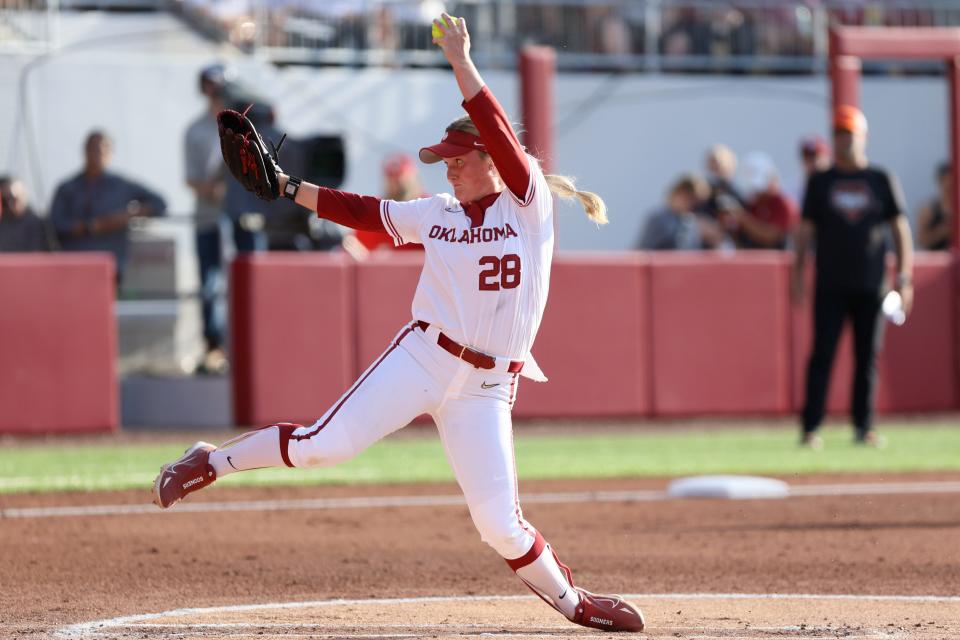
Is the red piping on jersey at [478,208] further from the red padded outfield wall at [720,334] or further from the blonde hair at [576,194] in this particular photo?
the red padded outfield wall at [720,334]

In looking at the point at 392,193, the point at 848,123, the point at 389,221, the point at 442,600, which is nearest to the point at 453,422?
the point at 389,221

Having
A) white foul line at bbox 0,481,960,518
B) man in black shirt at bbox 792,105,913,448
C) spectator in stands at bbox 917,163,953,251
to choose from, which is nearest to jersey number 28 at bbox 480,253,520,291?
white foul line at bbox 0,481,960,518

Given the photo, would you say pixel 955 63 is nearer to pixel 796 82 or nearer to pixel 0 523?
pixel 796 82

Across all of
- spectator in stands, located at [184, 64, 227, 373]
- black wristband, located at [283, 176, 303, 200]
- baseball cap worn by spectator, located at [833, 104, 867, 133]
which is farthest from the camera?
spectator in stands, located at [184, 64, 227, 373]

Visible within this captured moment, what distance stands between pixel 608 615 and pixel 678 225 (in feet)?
31.6

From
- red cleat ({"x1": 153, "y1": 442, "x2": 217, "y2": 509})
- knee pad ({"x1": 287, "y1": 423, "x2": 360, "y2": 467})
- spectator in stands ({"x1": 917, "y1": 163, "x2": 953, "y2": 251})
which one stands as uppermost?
spectator in stands ({"x1": 917, "y1": 163, "x2": 953, "y2": 251})

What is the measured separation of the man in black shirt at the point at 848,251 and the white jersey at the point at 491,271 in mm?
6516

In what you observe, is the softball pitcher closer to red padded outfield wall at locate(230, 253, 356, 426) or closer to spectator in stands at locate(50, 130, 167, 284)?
red padded outfield wall at locate(230, 253, 356, 426)

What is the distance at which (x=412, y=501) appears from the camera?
928cm

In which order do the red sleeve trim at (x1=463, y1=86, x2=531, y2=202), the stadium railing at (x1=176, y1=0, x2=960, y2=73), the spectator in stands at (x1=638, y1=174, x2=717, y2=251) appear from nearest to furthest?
the red sleeve trim at (x1=463, y1=86, x2=531, y2=202)
the spectator in stands at (x1=638, y1=174, x2=717, y2=251)
the stadium railing at (x1=176, y1=0, x2=960, y2=73)

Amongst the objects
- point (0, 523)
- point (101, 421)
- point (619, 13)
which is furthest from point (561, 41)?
point (0, 523)

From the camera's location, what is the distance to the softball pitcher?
5.23 m

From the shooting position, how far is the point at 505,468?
5262mm

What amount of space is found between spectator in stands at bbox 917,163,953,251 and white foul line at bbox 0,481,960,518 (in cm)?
611
